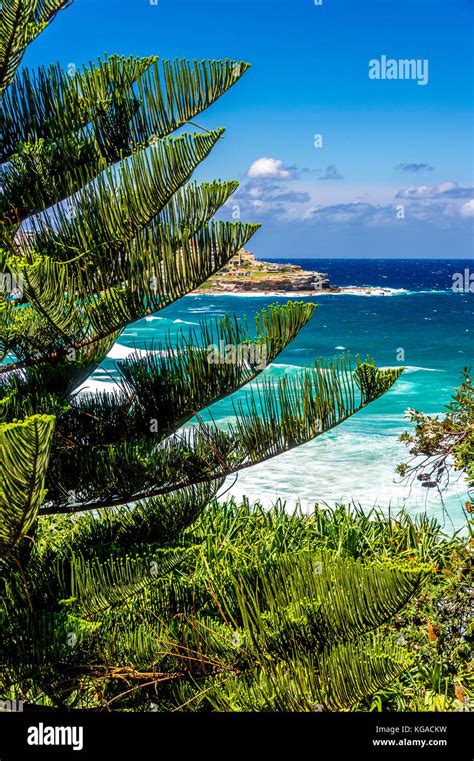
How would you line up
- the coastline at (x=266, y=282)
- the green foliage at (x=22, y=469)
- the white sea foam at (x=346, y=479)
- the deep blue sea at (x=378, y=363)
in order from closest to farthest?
the green foliage at (x=22, y=469), the white sea foam at (x=346, y=479), the deep blue sea at (x=378, y=363), the coastline at (x=266, y=282)

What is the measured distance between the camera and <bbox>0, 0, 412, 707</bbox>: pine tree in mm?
3363

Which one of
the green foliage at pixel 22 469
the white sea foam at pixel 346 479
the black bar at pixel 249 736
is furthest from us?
the white sea foam at pixel 346 479

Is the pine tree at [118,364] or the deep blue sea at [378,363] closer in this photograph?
the pine tree at [118,364]

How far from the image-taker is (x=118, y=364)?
3752 millimetres

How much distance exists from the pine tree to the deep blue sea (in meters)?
0.30

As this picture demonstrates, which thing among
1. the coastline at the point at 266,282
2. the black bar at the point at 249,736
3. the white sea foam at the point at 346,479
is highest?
the coastline at the point at 266,282

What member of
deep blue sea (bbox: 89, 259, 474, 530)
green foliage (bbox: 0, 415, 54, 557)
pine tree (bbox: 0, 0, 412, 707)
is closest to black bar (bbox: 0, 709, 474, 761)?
pine tree (bbox: 0, 0, 412, 707)

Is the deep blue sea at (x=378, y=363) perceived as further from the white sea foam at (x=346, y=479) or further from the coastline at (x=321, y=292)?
the coastline at (x=321, y=292)

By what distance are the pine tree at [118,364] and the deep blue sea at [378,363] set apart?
0.30 meters

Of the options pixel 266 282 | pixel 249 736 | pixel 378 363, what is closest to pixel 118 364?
pixel 249 736

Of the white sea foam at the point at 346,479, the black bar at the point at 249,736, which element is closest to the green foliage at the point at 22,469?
the black bar at the point at 249,736

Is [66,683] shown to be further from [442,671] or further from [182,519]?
[442,671]

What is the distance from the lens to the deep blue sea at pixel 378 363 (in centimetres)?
1232

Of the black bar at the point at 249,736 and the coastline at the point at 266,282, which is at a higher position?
the coastline at the point at 266,282
